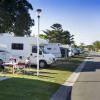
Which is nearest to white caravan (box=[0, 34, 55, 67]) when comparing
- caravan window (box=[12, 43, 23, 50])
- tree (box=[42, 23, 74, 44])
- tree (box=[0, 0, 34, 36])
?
caravan window (box=[12, 43, 23, 50])

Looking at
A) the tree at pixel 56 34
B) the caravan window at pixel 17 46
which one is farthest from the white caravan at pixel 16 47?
the tree at pixel 56 34

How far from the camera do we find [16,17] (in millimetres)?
21156

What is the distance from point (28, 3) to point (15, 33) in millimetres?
4101

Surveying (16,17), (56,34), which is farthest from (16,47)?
(56,34)

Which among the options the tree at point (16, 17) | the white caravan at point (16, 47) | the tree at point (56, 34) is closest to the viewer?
the white caravan at point (16, 47)

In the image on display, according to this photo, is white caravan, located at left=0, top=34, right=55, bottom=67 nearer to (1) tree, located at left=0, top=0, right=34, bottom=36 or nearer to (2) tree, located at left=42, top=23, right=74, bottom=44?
(1) tree, located at left=0, top=0, right=34, bottom=36

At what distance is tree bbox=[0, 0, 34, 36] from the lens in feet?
64.0

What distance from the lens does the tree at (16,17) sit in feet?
64.0

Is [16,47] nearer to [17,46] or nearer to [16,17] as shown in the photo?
[17,46]

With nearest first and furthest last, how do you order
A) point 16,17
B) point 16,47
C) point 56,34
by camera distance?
point 16,47, point 16,17, point 56,34

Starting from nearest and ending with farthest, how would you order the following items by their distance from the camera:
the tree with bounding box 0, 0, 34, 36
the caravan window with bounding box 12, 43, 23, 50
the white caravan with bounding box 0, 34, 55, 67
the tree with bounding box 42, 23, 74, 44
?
the white caravan with bounding box 0, 34, 55, 67 → the caravan window with bounding box 12, 43, 23, 50 → the tree with bounding box 0, 0, 34, 36 → the tree with bounding box 42, 23, 74, 44

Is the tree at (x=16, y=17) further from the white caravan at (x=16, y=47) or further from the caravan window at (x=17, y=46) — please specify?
the caravan window at (x=17, y=46)

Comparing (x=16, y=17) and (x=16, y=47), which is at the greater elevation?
(x=16, y=17)

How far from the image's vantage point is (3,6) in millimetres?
19438
